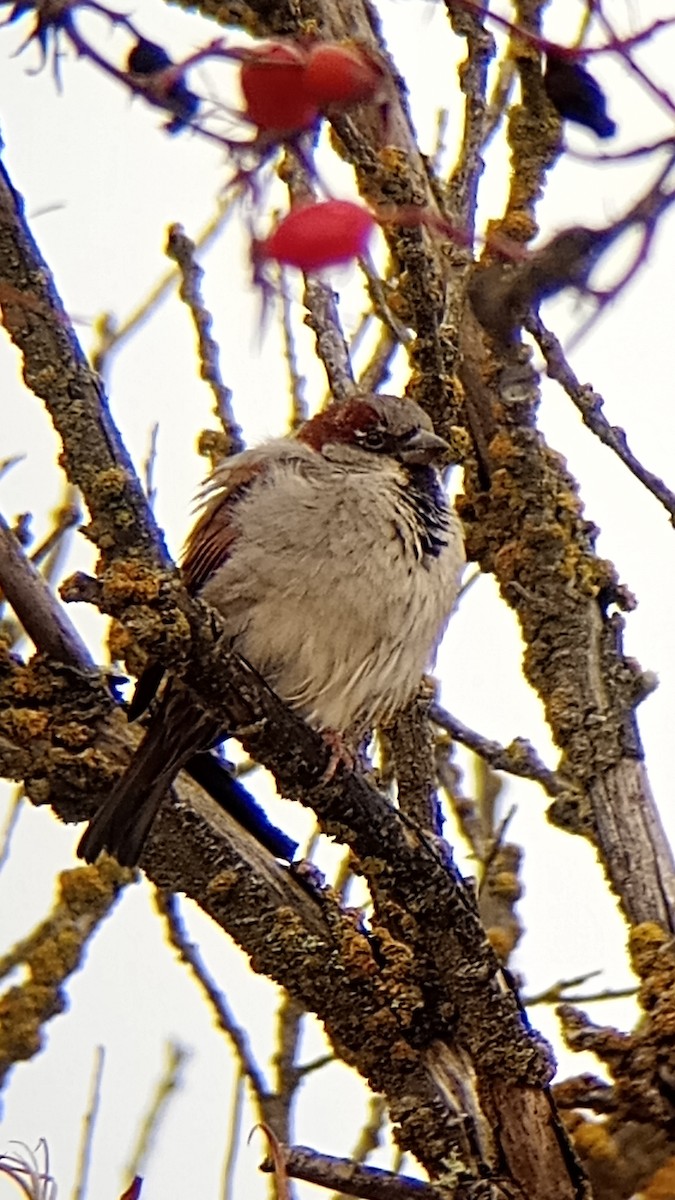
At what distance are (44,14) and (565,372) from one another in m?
1.44

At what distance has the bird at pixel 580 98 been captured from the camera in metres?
0.96

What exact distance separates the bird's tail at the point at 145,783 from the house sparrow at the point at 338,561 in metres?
0.10

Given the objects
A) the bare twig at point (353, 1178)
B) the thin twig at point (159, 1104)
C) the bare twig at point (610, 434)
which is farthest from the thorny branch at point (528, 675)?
A: the thin twig at point (159, 1104)

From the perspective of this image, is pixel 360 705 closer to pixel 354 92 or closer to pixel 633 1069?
pixel 633 1069

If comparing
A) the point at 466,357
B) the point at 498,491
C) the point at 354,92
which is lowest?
the point at 354,92

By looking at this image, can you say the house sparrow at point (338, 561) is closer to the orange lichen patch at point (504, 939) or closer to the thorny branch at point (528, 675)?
the thorny branch at point (528, 675)

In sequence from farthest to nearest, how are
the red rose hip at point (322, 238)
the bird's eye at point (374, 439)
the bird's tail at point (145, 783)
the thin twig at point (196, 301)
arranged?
the bird's eye at point (374, 439)
the thin twig at point (196, 301)
the bird's tail at point (145, 783)
the red rose hip at point (322, 238)

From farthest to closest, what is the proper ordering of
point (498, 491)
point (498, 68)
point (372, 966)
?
point (498, 68) → point (498, 491) → point (372, 966)

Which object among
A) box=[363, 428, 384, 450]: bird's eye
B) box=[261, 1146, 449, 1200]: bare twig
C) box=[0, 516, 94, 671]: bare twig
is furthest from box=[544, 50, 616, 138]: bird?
box=[363, 428, 384, 450]: bird's eye

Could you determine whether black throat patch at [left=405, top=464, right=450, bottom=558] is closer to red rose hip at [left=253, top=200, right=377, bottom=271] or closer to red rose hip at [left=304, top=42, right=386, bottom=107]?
red rose hip at [left=253, top=200, right=377, bottom=271]

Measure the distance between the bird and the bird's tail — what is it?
5.34 ft

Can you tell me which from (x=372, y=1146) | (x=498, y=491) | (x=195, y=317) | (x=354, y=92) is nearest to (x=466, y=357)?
(x=498, y=491)

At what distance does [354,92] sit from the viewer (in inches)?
34.7

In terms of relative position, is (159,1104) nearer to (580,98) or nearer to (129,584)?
(129,584)
